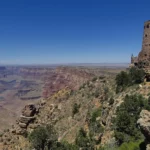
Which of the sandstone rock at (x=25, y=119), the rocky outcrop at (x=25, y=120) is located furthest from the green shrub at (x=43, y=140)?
the sandstone rock at (x=25, y=119)

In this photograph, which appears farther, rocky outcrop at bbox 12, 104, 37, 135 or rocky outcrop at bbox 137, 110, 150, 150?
rocky outcrop at bbox 12, 104, 37, 135

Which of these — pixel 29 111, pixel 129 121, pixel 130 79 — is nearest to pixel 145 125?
pixel 129 121

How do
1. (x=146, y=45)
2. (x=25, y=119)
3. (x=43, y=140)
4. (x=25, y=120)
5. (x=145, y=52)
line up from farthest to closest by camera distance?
(x=25, y=119) → (x=25, y=120) → (x=145, y=52) → (x=146, y=45) → (x=43, y=140)

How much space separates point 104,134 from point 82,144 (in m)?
3.14

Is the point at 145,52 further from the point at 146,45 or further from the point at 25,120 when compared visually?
the point at 25,120

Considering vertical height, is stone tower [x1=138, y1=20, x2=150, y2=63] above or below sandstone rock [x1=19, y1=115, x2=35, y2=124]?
above

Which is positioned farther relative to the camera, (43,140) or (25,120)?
(25,120)

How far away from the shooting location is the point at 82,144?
3103cm

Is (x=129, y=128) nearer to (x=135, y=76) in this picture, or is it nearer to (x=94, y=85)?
(x=135, y=76)

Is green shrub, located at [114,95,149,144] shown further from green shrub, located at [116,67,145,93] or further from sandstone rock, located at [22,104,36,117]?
sandstone rock, located at [22,104,36,117]

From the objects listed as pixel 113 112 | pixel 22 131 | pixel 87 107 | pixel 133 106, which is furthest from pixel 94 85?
pixel 133 106

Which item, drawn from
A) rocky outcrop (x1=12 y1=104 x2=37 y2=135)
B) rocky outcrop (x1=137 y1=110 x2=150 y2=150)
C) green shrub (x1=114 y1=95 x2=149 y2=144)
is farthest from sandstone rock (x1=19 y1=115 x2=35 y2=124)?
rocky outcrop (x1=137 y1=110 x2=150 y2=150)

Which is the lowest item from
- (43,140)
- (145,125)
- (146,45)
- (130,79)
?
(43,140)

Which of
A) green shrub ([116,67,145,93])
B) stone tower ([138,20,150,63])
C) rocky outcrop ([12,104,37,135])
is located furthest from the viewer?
rocky outcrop ([12,104,37,135])
